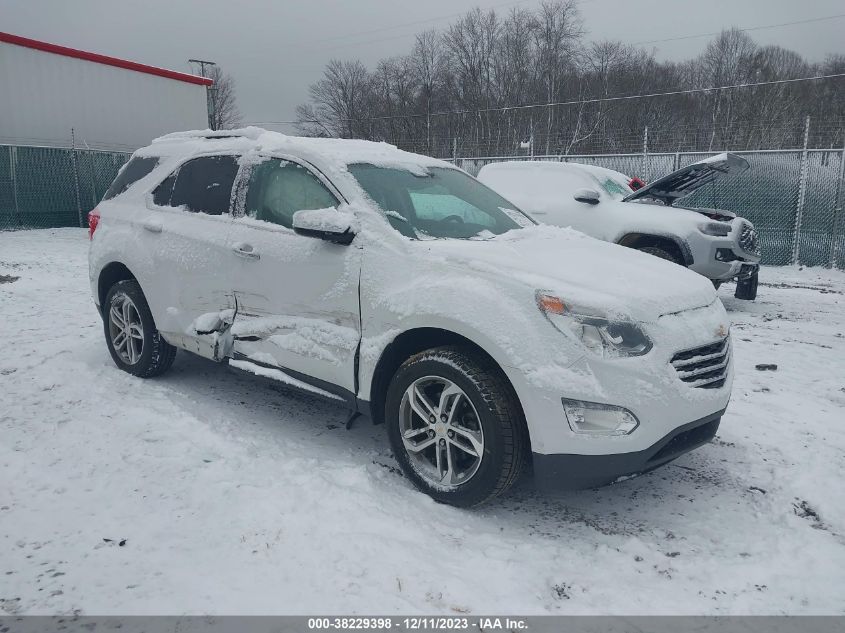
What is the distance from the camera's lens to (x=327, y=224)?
330 centimetres

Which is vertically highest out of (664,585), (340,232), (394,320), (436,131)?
(436,131)

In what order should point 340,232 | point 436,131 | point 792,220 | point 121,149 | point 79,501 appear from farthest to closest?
point 436,131 → point 121,149 → point 792,220 → point 340,232 → point 79,501

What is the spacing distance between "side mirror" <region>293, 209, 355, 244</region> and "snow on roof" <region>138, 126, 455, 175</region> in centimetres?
43

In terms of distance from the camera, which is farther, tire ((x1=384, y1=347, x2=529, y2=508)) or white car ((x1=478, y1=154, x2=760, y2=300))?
white car ((x1=478, y1=154, x2=760, y2=300))

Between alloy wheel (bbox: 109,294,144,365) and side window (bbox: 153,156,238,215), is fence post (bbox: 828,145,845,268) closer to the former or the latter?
side window (bbox: 153,156,238,215)

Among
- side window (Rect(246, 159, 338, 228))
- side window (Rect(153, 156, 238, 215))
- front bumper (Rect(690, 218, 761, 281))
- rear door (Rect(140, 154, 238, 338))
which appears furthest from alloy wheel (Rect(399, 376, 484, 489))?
front bumper (Rect(690, 218, 761, 281))

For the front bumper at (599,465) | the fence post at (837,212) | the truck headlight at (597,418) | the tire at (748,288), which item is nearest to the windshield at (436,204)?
the truck headlight at (597,418)

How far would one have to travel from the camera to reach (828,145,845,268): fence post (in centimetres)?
1132

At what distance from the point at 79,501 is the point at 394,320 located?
1.78 metres

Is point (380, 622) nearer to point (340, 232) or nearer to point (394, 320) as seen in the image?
point (394, 320)

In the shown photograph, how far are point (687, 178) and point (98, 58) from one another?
18.9 m

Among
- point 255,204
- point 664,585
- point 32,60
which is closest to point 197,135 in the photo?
point 255,204

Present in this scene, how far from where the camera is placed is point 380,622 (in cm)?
231

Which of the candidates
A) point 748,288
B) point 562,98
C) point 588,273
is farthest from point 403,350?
point 562,98
